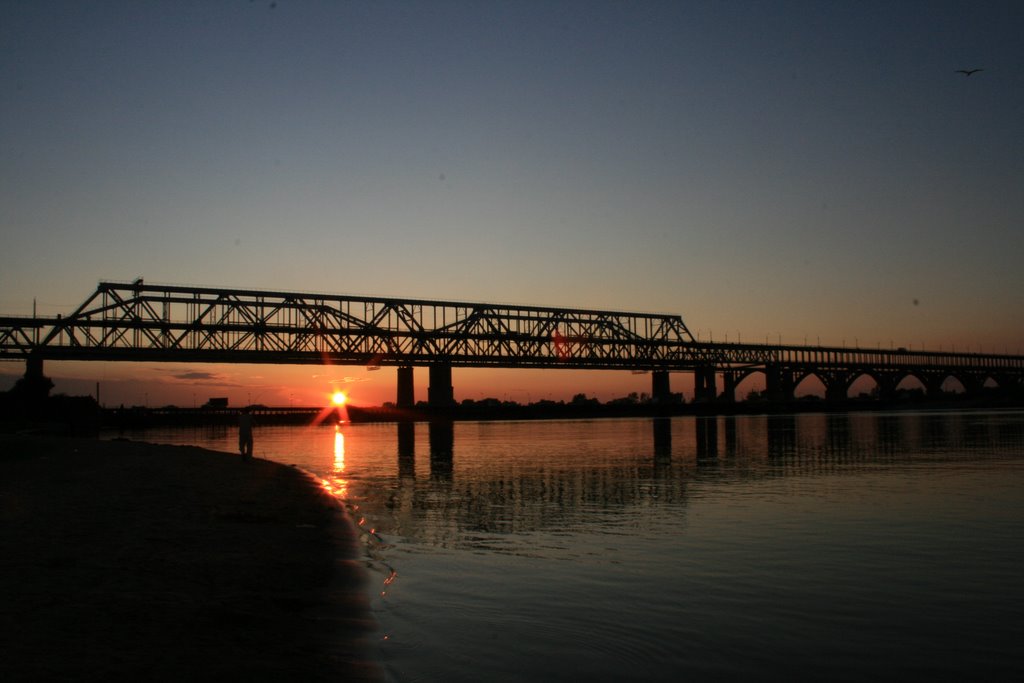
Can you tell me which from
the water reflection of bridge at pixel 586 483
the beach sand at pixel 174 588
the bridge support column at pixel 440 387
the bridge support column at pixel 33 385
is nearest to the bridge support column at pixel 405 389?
the bridge support column at pixel 440 387

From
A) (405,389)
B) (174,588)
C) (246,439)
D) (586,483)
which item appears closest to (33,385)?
(405,389)

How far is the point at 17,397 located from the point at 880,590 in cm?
11284

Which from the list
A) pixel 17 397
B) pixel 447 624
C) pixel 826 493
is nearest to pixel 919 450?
pixel 826 493

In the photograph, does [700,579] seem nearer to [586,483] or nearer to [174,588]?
[174,588]

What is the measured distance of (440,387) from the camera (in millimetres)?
162250

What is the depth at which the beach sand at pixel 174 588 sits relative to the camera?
8.30m

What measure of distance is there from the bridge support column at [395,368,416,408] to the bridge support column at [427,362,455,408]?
5823 millimetres

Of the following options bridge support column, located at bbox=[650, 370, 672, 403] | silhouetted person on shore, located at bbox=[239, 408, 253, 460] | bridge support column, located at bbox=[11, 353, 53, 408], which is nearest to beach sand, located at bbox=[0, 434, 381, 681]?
silhouetted person on shore, located at bbox=[239, 408, 253, 460]

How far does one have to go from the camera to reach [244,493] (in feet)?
78.4

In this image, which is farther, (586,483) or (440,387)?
(440,387)

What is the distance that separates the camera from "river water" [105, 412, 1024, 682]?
9.20 metres

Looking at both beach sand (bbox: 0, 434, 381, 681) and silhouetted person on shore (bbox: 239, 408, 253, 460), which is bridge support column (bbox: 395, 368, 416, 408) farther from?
beach sand (bbox: 0, 434, 381, 681)

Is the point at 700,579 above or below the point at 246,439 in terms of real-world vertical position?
below

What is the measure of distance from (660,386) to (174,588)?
7515 inches
